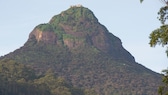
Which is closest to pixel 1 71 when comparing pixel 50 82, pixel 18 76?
pixel 18 76

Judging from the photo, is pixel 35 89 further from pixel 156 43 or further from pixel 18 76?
pixel 156 43

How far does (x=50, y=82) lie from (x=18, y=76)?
8.81 meters

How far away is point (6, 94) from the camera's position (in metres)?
121

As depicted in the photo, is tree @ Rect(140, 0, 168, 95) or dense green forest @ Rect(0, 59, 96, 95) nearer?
tree @ Rect(140, 0, 168, 95)

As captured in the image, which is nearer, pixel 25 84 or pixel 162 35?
pixel 162 35

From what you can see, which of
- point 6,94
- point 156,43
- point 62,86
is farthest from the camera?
point 62,86

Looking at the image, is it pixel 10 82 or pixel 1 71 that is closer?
pixel 10 82

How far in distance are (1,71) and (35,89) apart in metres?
17.8

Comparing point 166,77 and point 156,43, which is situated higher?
point 156,43

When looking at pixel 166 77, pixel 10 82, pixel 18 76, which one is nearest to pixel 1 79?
pixel 10 82

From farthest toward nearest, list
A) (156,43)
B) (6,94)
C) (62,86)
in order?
(62,86)
(6,94)
(156,43)

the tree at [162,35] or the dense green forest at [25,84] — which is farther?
the dense green forest at [25,84]

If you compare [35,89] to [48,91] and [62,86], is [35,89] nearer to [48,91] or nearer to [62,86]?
[48,91]

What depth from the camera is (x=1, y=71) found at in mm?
138500
